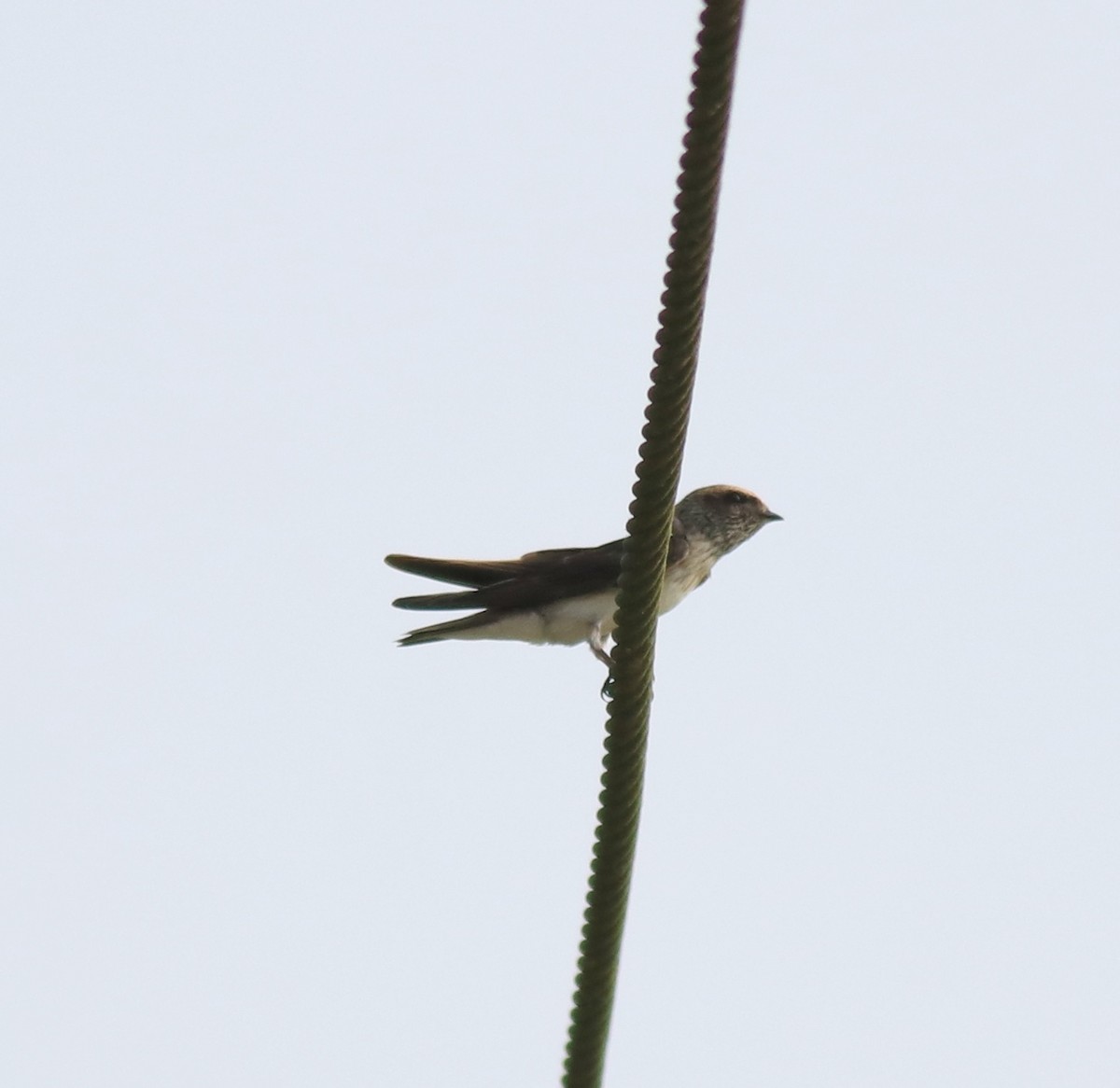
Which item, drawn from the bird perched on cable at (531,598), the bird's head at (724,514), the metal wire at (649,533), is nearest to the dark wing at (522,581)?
the bird perched on cable at (531,598)

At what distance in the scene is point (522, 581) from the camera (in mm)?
7230

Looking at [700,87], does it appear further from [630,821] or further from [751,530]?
[751,530]

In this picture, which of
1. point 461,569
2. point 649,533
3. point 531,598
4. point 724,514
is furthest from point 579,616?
point 649,533

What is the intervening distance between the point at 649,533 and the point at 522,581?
11.3 ft

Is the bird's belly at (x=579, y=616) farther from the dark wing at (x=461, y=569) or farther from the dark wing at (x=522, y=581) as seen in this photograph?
the dark wing at (x=461, y=569)

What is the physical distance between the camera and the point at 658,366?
347 centimetres

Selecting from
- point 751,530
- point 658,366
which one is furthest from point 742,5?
→ point 751,530

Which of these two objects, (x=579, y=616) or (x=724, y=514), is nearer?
(x=579, y=616)

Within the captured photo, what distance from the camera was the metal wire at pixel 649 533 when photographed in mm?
3049

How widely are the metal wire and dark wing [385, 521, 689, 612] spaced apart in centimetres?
285

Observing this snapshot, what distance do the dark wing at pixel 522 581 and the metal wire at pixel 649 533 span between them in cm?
285

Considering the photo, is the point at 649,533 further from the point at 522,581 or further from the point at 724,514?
the point at 724,514

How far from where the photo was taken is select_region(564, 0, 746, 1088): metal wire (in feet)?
10.0

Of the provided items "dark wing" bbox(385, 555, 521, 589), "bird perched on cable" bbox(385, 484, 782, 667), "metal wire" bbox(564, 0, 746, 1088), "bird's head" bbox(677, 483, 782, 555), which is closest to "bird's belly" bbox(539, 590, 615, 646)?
"bird perched on cable" bbox(385, 484, 782, 667)
